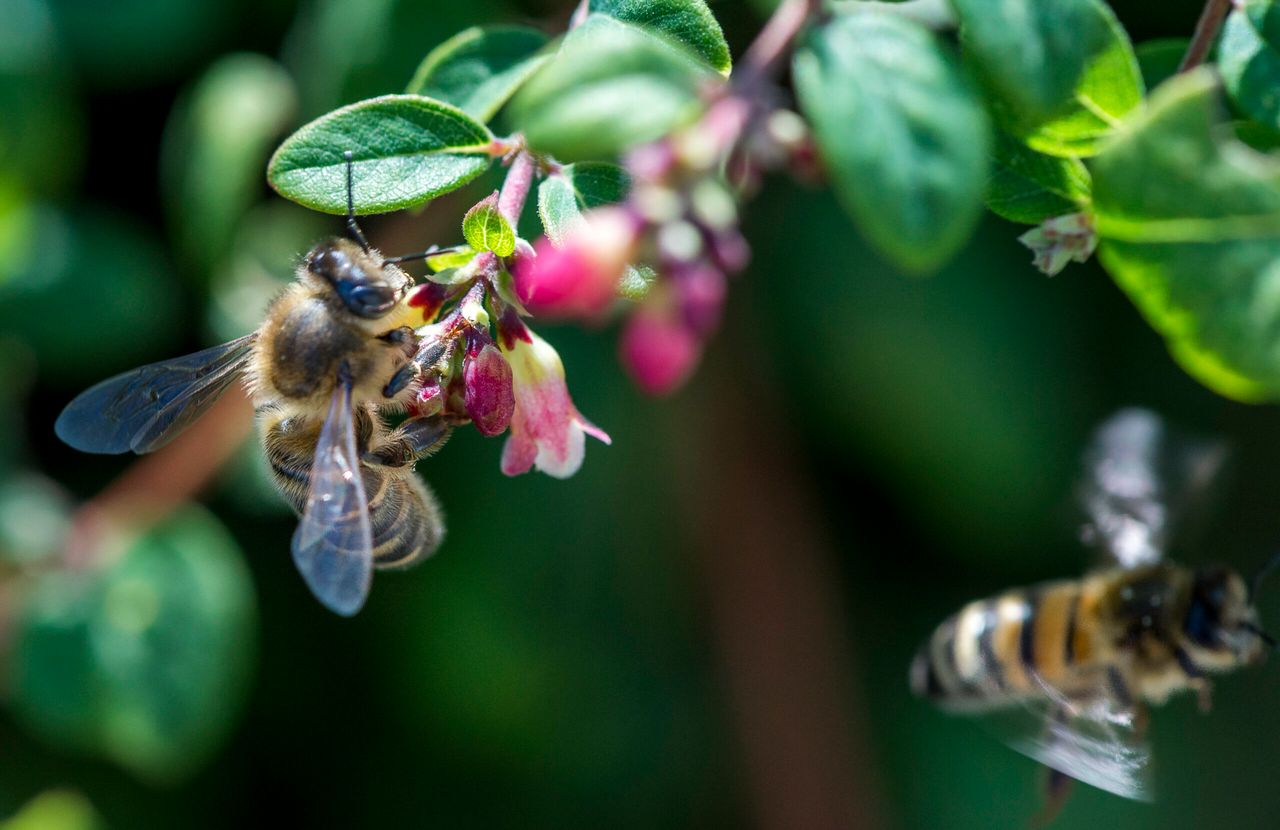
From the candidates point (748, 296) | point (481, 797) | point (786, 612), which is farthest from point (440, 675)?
point (748, 296)

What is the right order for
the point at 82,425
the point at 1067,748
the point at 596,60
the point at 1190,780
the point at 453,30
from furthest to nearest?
the point at 1190,780
the point at 453,30
the point at 82,425
the point at 1067,748
the point at 596,60

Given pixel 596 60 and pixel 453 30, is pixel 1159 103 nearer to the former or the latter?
pixel 596 60

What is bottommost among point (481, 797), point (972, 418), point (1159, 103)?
point (481, 797)

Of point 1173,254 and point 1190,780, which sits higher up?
point 1173,254

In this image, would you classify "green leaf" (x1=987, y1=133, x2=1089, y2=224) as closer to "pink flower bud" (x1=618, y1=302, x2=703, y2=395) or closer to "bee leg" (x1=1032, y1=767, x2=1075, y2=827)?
"pink flower bud" (x1=618, y1=302, x2=703, y2=395)

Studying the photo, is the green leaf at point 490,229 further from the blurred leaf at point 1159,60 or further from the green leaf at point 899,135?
the blurred leaf at point 1159,60

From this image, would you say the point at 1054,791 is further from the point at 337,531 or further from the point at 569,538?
the point at 569,538
